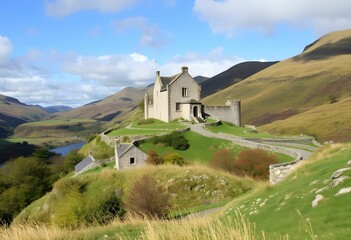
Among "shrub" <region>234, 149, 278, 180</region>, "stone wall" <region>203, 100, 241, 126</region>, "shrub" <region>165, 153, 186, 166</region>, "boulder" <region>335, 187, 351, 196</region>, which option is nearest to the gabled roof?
"stone wall" <region>203, 100, 241, 126</region>

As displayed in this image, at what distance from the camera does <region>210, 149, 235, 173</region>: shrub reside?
130ft

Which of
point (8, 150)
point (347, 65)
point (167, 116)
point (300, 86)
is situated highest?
point (347, 65)


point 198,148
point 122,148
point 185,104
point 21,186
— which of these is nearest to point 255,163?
point 198,148

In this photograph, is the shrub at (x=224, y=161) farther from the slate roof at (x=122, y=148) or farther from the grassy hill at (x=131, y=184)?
the slate roof at (x=122, y=148)

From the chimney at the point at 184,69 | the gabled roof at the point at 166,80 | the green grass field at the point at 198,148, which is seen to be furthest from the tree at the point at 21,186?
the chimney at the point at 184,69

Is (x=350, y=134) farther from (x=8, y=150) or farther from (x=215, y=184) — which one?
(x=8, y=150)

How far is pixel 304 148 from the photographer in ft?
144

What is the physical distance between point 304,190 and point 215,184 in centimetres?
2157

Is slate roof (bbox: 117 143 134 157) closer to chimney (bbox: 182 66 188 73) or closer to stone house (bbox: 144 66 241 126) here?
stone house (bbox: 144 66 241 126)

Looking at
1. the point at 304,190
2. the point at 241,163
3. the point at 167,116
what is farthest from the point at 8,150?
the point at 304,190

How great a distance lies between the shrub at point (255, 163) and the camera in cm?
3575

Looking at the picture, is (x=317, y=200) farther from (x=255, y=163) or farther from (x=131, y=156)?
(x=131, y=156)

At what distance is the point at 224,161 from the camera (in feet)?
132

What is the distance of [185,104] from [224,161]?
28518mm
